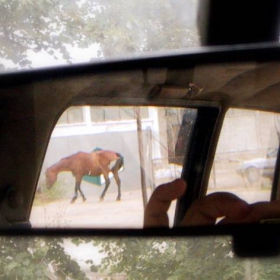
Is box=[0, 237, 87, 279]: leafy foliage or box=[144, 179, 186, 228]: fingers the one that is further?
box=[0, 237, 87, 279]: leafy foliage

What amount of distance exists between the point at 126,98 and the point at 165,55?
0.20 m

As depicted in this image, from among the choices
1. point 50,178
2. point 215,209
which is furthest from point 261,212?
point 50,178

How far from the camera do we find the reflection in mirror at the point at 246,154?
5.30ft

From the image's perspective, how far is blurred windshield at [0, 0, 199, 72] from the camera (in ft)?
6.07

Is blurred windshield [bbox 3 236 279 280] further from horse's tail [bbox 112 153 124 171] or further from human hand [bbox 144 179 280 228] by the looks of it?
horse's tail [bbox 112 153 124 171]

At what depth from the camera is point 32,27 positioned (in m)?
1.91

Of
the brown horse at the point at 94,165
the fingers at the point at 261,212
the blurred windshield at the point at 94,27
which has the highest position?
the blurred windshield at the point at 94,27

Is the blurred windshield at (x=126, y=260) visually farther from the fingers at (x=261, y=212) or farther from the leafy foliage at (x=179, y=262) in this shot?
the fingers at (x=261, y=212)

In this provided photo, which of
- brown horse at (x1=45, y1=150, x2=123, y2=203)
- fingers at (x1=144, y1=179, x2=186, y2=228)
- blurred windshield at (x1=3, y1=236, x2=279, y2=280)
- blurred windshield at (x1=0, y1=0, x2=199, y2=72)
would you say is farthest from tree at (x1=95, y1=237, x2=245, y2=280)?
blurred windshield at (x1=0, y1=0, x2=199, y2=72)

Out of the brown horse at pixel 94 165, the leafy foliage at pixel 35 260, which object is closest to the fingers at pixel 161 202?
the brown horse at pixel 94 165

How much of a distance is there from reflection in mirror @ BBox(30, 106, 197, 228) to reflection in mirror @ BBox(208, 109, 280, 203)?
122mm

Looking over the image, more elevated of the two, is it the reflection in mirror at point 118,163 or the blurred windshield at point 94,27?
the blurred windshield at point 94,27

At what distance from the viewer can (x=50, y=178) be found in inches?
65.7

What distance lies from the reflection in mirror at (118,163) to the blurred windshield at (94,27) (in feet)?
1.07
